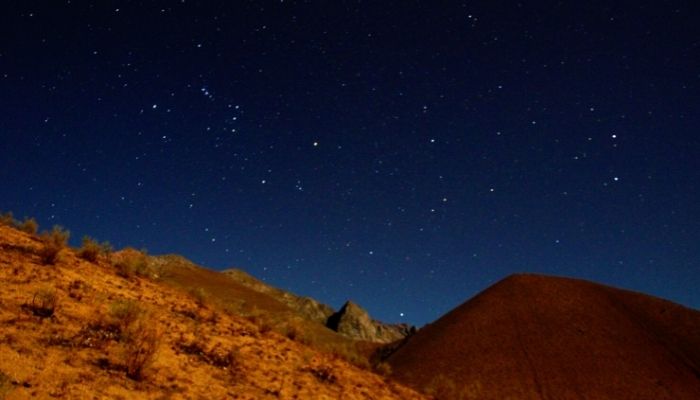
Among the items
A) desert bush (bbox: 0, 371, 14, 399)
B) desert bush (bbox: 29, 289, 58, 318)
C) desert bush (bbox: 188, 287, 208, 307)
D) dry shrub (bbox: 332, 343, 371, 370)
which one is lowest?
desert bush (bbox: 0, 371, 14, 399)

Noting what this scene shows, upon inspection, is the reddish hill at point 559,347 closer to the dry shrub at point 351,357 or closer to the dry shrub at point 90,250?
the dry shrub at point 351,357

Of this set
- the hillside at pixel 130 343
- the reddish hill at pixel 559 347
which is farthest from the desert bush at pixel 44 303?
the reddish hill at pixel 559 347

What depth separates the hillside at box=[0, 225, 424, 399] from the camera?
24.6 feet

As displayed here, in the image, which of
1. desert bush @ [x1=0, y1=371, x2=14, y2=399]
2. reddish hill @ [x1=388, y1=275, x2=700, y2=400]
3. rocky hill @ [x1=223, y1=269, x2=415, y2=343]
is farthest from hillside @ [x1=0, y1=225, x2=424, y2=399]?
rocky hill @ [x1=223, y1=269, x2=415, y2=343]

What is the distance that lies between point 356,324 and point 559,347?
4882 cm

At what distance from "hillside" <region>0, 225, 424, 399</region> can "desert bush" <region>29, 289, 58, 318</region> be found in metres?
0.02

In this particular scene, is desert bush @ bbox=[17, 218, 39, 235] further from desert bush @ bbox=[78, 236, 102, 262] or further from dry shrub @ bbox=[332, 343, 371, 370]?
dry shrub @ bbox=[332, 343, 371, 370]

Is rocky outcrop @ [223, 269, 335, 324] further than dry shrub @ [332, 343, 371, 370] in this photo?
Yes

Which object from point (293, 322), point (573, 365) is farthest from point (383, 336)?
point (293, 322)

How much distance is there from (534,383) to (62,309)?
84.7 feet

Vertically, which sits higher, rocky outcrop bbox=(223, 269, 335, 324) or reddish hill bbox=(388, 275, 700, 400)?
rocky outcrop bbox=(223, 269, 335, 324)

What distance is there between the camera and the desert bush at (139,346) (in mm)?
8164

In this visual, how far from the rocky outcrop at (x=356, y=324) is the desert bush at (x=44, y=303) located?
2636 inches

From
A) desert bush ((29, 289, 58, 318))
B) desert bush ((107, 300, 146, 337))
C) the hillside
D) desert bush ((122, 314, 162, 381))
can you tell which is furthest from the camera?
desert bush ((107, 300, 146, 337))
